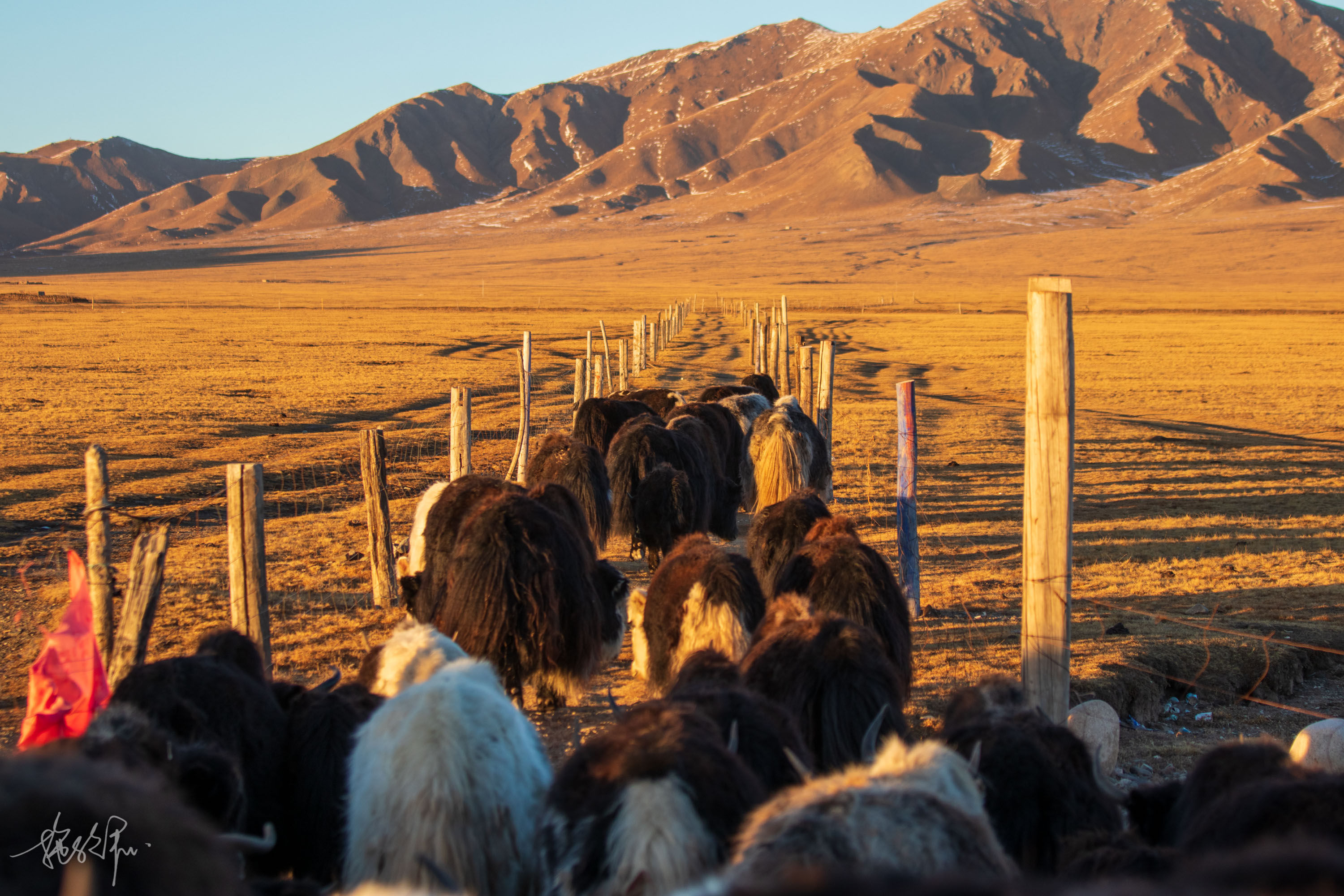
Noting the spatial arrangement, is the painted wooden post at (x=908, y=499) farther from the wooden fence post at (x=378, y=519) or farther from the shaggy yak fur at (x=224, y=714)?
the shaggy yak fur at (x=224, y=714)

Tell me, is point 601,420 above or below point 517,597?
above

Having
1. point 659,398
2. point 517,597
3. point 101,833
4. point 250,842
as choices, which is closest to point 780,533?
point 517,597

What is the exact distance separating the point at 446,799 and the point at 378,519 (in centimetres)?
488

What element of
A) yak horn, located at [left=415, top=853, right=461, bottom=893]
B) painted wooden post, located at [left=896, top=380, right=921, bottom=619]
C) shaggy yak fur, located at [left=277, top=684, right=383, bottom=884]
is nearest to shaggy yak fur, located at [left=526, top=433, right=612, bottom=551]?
painted wooden post, located at [left=896, top=380, right=921, bottom=619]

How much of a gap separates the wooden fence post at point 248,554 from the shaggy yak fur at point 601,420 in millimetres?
5212

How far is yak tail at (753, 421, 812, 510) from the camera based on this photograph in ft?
31.7

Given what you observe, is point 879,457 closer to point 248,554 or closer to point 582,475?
point 582,475

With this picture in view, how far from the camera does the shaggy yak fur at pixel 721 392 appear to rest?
13.0 meters

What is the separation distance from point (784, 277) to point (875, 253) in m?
20.8

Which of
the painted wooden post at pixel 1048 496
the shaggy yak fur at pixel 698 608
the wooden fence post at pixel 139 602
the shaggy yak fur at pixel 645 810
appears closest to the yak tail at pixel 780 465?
the shaggy yak fur at pixel 698 608

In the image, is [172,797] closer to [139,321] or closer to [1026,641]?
[1026,641]

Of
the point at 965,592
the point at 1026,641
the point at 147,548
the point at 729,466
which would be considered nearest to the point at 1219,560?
the point at 965,592

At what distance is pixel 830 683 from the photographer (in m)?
3.69

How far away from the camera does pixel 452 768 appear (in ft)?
9.11
